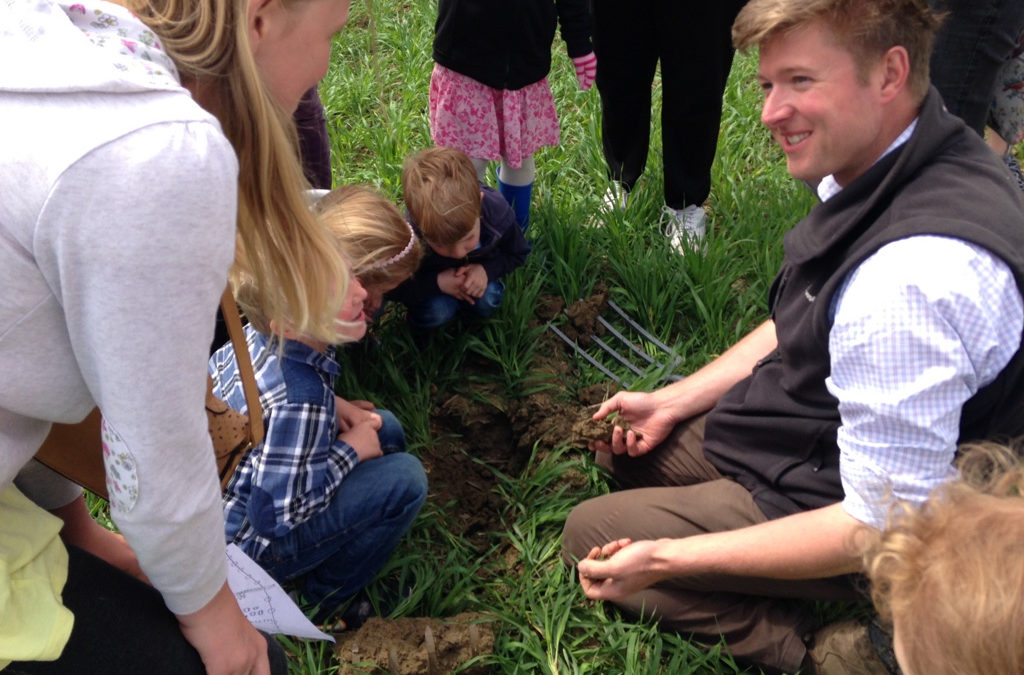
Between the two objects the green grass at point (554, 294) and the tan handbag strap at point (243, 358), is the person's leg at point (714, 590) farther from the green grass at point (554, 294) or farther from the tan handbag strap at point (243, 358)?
the tan handbag strap at point (243, 358)

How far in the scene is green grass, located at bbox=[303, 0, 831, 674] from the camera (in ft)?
7.46

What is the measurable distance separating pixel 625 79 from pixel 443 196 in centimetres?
113

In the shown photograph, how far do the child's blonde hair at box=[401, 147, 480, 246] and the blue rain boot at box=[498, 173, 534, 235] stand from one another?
688mm

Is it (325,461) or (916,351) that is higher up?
(916,351)

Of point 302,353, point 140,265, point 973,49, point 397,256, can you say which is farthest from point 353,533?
point 973,49

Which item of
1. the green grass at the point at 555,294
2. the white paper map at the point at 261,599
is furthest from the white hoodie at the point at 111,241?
the white paper map at the point at 261,599

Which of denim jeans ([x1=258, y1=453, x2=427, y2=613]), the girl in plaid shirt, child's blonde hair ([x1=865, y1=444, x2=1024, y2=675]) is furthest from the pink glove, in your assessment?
child's blonde hair ([x1=865, y1=444, x2=1024, y2=675])

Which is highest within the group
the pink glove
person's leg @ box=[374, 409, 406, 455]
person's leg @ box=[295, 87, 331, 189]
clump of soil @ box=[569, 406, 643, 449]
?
the pink glove

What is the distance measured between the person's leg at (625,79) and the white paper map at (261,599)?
2.28 meters

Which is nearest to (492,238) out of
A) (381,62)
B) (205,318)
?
(205,318)

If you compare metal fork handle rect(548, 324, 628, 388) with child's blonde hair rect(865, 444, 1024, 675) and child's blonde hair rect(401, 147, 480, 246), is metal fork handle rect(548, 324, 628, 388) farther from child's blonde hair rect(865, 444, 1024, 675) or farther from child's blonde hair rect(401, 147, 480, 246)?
child's blonde hair rect(865, 444, 1024, 675)

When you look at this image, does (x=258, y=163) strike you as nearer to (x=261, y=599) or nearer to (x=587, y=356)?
(x=261, y=599)

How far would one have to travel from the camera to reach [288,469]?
2051 mm

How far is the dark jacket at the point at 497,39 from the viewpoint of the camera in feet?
10.2
